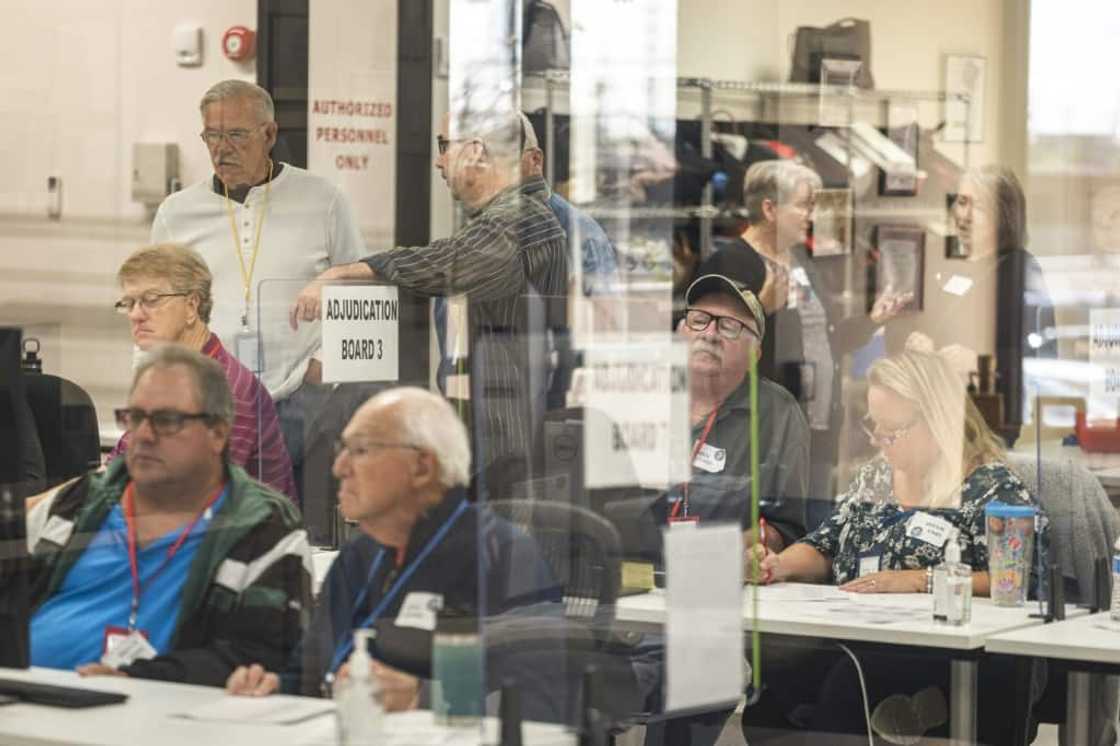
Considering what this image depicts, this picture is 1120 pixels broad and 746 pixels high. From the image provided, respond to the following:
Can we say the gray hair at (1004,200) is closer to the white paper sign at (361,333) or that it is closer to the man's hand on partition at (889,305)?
the man's hand on partition at (889,305)

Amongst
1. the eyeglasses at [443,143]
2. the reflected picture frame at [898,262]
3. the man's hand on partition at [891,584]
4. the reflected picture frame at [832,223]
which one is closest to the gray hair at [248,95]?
the eyeglasses at [443,143]

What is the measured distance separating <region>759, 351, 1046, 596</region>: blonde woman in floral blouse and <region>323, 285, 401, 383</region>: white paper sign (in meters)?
1.96

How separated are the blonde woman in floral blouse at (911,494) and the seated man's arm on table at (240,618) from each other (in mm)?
2111

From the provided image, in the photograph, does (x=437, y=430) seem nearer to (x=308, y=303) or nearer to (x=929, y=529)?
(x=308, y=303)

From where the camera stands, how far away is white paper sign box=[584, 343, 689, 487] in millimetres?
2623

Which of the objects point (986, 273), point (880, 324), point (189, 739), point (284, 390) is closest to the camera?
point (189, 739)

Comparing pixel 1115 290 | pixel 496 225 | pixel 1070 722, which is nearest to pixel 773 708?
pixel 1070 722

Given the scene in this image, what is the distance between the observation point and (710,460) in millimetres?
3004

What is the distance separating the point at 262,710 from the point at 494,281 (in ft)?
2.97

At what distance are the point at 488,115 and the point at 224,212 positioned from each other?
1.61ft

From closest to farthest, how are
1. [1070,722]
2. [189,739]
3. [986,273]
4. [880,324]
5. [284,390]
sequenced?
1. [189,739]
2. [284,390]
3. [1070,722]
4. [986,273]
5. [880,324]

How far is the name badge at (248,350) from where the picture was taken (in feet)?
9.99

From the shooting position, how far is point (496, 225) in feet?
11.3

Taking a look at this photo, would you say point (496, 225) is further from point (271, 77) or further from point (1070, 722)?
point (1070, 722)
